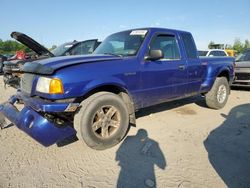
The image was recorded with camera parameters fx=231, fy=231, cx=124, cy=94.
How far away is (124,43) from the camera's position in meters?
4.48

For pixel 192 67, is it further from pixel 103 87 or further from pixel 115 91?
pixel 103 87

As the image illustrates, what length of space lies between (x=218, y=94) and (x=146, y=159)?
363 centimetres

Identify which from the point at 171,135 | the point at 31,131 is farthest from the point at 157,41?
the point at 31,131

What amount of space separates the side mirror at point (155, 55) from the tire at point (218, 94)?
2.52m

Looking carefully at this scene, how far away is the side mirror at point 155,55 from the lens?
4002mm

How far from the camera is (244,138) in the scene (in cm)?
405

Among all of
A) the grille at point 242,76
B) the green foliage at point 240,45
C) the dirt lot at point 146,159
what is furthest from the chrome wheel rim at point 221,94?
the green foliage at point 240,45

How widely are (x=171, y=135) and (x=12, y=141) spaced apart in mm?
2768

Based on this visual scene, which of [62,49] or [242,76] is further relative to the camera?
[242,76]

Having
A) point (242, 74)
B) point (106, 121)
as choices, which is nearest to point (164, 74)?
point (106, 121)

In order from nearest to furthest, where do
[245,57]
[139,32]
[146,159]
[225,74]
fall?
[146,159], [139,32], [225,74], [245,57]

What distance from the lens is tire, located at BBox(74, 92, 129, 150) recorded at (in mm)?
3342

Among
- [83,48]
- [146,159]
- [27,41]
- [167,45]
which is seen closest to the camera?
[146,159]

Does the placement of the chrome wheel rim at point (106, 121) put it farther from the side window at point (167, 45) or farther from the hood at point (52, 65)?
the side window at point (167, 45)
